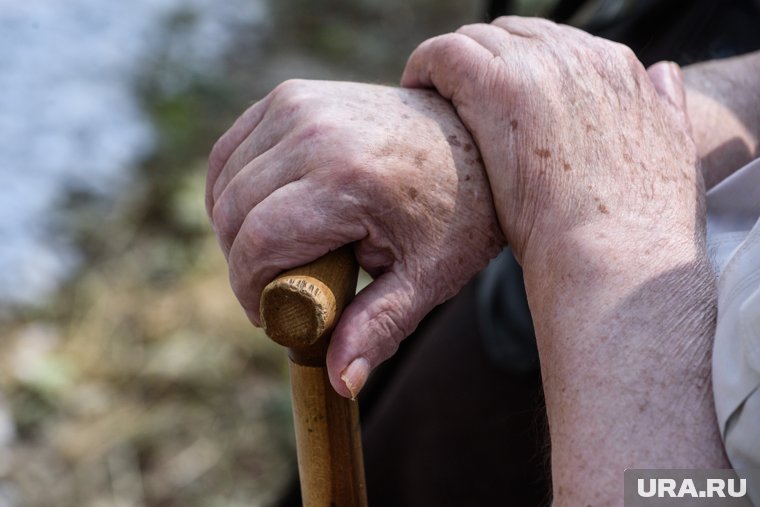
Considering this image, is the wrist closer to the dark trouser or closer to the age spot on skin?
the age spot on skin

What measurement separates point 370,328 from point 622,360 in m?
0.21

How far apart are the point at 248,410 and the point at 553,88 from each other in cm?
146

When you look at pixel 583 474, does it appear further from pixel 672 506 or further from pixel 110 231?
pixel 110 231

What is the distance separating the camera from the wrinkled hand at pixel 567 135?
0.75 m

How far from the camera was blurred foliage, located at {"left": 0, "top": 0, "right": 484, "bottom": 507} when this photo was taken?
1904mm

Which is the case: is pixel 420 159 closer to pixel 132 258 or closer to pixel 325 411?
pixel 325 411

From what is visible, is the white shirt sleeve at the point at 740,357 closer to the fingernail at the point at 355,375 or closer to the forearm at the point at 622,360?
the forearm at the point at 622,360

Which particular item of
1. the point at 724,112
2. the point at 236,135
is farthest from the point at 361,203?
the point at 724,112

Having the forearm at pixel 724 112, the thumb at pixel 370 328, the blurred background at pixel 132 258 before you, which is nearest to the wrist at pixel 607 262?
the thumb at pixel 370 328

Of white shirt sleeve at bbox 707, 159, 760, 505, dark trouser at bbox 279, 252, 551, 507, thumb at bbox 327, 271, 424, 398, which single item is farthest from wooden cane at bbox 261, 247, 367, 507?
dark trouser at bbox 279, 252, 551, 507

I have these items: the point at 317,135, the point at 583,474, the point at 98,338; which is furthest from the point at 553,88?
the point at 98,338

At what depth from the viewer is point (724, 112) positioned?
1.00 meters

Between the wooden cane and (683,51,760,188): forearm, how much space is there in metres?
0.44

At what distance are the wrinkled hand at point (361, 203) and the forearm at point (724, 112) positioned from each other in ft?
0.98
